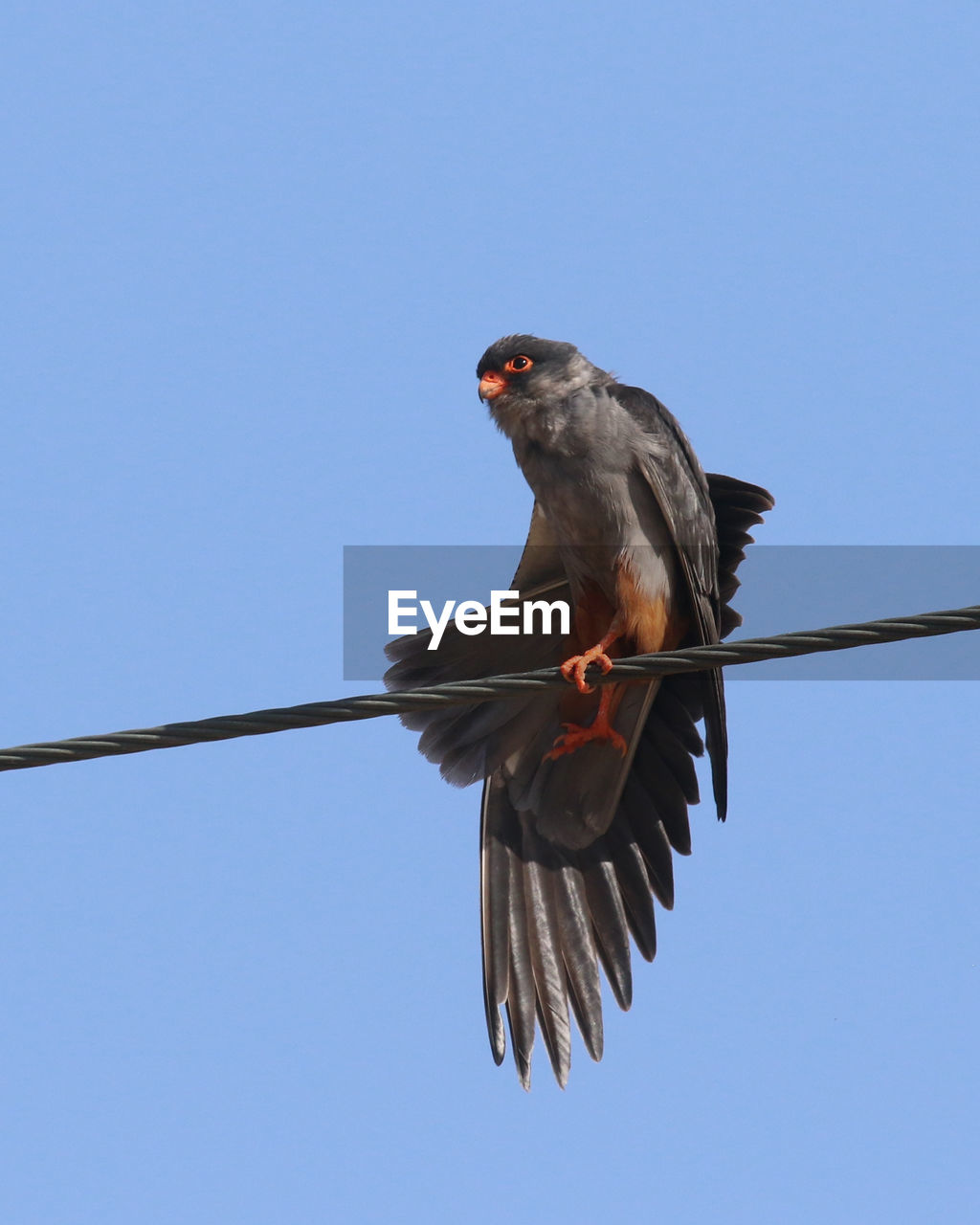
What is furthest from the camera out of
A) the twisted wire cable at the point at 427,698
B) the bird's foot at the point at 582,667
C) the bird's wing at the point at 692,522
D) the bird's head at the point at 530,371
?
the bird's head at the point at 530,371

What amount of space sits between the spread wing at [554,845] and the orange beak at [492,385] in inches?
24.4

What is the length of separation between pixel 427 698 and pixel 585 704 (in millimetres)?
2621

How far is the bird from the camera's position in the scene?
6.81m

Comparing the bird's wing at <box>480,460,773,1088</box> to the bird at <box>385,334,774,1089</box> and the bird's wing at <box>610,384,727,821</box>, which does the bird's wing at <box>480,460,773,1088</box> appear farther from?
the bird's wing at <box>610,384,727,821</box>

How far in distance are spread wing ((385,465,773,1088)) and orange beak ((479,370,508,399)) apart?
620 millimetres

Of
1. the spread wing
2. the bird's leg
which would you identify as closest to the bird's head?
the spread wing

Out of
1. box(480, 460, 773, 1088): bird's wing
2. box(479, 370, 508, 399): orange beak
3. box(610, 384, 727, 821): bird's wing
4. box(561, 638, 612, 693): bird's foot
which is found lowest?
box(480, 460, 773, 1088): bird's wing

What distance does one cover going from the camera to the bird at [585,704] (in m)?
6.81

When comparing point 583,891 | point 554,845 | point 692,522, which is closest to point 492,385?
point 692,522

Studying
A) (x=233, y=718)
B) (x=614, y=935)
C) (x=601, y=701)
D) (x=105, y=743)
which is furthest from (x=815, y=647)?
(x=614, y=935)

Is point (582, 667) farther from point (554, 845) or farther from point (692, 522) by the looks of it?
point (554, 845)

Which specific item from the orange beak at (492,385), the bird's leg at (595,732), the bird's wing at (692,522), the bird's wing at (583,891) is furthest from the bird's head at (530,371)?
the bird's leg at (595,732)

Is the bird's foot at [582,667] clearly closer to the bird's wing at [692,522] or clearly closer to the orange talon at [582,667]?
the orange talon at [582,667]

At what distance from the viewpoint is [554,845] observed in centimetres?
767
